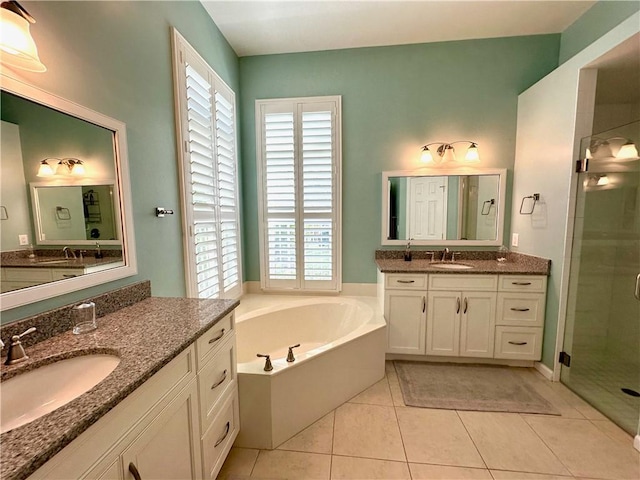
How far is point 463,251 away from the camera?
275cm

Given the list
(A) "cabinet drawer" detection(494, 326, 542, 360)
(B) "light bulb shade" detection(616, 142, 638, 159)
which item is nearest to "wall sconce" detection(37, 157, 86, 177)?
(A) "cabinet drawer" detection(494, 326, 542, 360)

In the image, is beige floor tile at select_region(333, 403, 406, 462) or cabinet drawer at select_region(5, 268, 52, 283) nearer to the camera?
cabinet drawer at select_region(5, 268, 52, 283)

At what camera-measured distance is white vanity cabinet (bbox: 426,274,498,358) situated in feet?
7.45

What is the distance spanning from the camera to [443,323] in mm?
2324

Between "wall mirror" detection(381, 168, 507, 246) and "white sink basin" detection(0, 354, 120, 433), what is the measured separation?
2.41m

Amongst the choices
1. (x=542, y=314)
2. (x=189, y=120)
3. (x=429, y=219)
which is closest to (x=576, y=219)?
(x=542, y=314)

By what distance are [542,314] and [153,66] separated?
3.29 m

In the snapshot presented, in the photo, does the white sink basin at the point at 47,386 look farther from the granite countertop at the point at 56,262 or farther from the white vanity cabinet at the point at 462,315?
the white vanity cabinet at the point at 462,315

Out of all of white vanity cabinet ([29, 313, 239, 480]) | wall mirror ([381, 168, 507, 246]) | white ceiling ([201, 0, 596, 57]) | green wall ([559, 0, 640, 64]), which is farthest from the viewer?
wall mirror ([381, 168, 507, 246])

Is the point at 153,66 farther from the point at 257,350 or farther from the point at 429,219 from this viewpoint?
the point at 429,219

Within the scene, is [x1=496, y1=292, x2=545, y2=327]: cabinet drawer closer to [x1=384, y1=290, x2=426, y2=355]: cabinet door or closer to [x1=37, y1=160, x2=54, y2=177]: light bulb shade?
[x1=384, y1=290, x2=426, y2=355]: cabinet door

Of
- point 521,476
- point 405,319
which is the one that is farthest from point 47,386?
point 405,319

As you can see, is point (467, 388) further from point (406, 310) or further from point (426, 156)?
point (426, 156)

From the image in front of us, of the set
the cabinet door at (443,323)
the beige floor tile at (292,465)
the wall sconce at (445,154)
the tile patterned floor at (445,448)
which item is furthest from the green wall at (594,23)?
the beige floor tile at (292,465)
